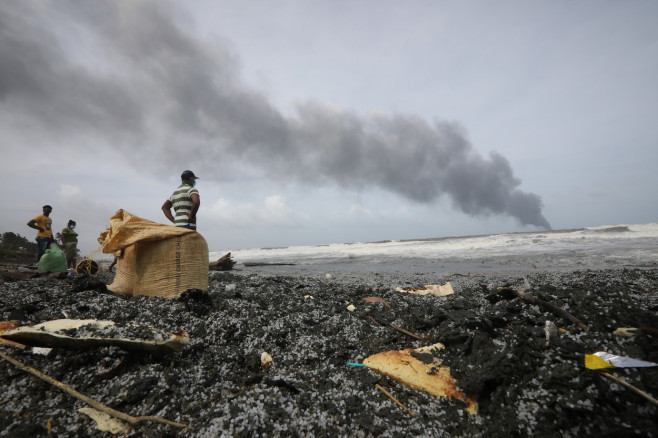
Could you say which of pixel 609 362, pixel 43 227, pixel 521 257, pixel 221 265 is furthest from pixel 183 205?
pixel 521 257

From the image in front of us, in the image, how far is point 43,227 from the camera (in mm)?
9703

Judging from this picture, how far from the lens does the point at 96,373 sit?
209 centimetres

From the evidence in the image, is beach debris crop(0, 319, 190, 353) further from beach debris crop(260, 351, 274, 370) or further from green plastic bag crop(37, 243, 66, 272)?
green plastic bag crop(37, 243, 66, 272)

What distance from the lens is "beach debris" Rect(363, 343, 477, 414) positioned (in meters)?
1.98

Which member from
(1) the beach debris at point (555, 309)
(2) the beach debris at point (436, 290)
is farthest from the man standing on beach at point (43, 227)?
(1) the beach debris at point (555, 309)

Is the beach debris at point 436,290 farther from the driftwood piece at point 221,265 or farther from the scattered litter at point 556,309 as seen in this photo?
the driftwood piece at point 221,265

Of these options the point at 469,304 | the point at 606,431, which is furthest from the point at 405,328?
the point at 606,431

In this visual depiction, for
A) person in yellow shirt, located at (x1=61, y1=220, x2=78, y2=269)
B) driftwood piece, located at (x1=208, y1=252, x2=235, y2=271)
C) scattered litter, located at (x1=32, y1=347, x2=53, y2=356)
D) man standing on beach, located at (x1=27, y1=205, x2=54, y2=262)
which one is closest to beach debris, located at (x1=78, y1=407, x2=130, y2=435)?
scattered litter, located at (x1=32, y1=347, x2=53, y2=356)

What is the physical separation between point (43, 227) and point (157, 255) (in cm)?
918

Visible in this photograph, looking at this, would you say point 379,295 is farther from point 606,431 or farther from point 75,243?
point 75,243

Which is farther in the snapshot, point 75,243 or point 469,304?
point 75,243

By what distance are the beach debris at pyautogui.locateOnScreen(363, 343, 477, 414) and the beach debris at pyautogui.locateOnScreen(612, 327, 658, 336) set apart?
3.74ft

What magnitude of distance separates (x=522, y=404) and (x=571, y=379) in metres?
0.32

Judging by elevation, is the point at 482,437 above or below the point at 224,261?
below
